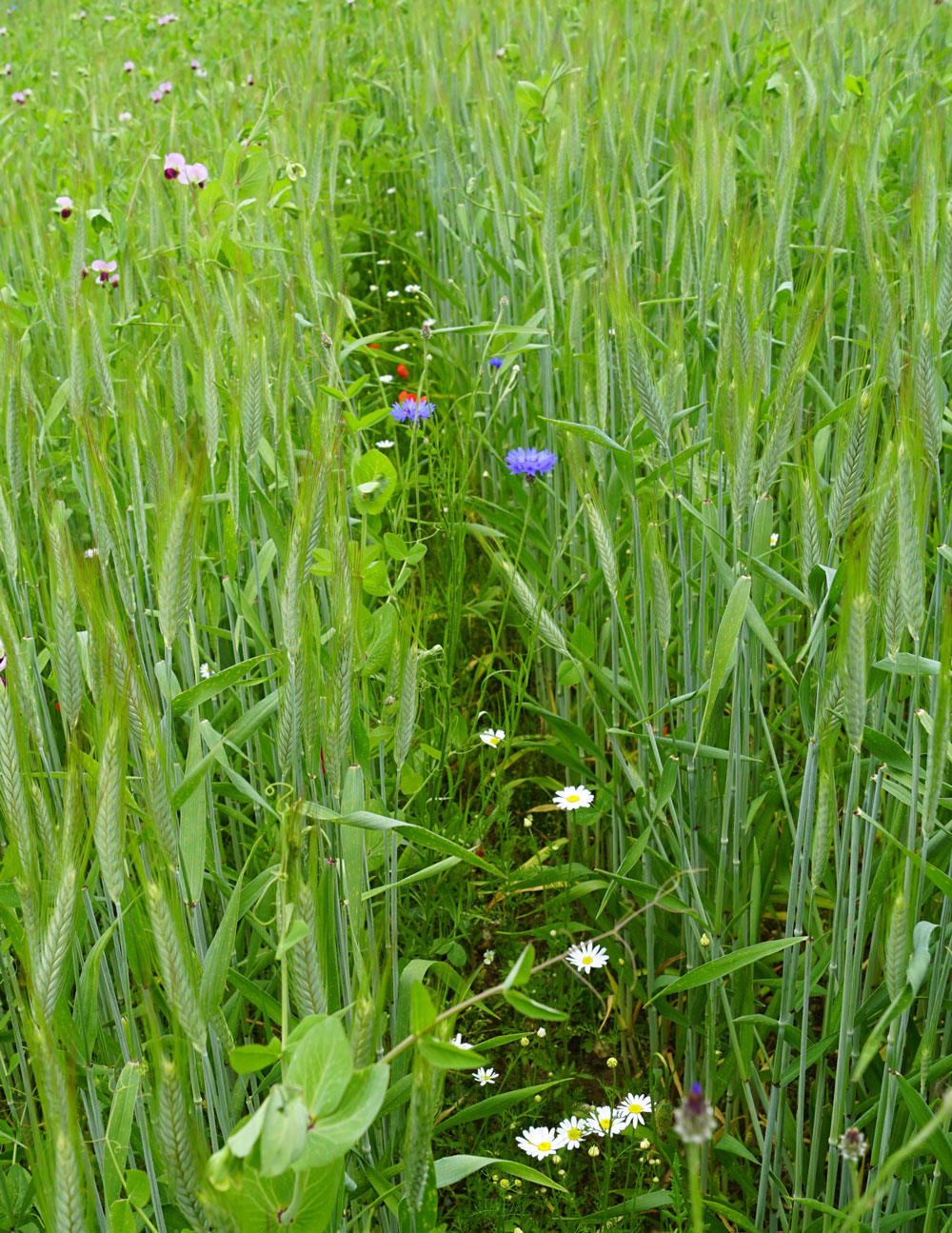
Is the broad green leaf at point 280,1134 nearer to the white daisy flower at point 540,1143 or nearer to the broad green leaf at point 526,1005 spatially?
the broad green leaf at point 526,1005

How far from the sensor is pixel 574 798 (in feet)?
3.86

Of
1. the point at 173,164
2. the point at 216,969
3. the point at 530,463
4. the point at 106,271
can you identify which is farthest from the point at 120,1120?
the point at 173,164

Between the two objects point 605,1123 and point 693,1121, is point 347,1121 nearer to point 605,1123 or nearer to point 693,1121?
point 693,1121

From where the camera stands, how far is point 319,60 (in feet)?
7.47

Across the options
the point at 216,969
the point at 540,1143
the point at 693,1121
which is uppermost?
the point at 693,1121

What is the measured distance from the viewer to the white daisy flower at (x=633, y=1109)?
0.98m

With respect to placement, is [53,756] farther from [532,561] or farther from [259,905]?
[532,561]

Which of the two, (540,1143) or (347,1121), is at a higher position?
(347,1121)

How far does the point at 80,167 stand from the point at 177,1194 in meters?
1.57

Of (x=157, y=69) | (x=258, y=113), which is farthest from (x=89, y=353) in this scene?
(x=157, y=69)

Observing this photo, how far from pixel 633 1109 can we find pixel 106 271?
3.99ft

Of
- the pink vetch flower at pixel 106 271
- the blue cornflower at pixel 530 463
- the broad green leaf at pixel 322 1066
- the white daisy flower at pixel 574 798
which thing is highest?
the pink vetch flower at pixel 106 271

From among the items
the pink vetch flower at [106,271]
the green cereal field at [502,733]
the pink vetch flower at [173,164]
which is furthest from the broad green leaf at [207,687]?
the pink vetch flower at [173,164]

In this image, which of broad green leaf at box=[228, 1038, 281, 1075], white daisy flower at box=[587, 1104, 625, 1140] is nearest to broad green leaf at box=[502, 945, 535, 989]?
broad green leaf at box=[228, 1038, 281, 1075]
